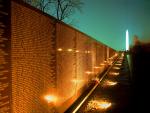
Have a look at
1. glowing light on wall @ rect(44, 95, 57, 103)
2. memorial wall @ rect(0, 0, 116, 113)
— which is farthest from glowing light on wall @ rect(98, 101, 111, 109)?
glowing light on wall @ rect(44, 95, 57, 103)

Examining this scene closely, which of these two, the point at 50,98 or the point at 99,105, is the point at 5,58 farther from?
the point at 99,105

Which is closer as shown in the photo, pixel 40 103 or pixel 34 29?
pixel 34 29

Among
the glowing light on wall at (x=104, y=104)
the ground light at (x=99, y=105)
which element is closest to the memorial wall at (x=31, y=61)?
the ground light at (x=99, y=105)

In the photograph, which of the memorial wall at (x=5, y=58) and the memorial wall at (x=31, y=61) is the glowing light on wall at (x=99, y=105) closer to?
the memorial wall at (x=31, y=61)

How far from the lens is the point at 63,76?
10.9 meters

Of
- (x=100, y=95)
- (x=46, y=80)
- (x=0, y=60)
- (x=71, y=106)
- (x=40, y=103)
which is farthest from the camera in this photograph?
(x=100, y=95)

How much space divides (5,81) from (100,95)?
1049 cm

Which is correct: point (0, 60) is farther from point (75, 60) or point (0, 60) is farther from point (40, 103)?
point (75, 60)

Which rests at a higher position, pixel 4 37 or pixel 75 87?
pixel 4 37

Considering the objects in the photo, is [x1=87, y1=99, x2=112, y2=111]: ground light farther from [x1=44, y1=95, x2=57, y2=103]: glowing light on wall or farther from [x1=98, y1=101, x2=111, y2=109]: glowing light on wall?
[x1=44, y1=95, x2=57, y2=103]: glowing light on wall

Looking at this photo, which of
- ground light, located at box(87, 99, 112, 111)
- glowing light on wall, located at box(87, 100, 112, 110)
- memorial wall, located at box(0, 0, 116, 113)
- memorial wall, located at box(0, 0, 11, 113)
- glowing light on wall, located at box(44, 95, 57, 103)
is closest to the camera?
memorial wall, located at box(0, 0, 11, 113)

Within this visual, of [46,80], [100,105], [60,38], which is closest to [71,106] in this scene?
[100,105]

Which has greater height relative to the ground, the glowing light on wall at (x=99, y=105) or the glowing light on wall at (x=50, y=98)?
the glowing light on wall at (x=50, y=98)

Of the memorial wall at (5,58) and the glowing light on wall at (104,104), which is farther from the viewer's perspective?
the glowing light on wall at (104,104)
